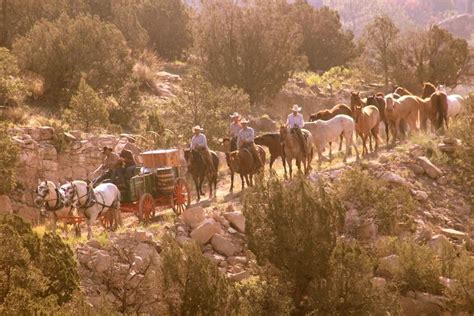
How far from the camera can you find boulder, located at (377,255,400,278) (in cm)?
1569

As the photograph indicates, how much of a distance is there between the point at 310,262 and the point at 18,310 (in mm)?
6326

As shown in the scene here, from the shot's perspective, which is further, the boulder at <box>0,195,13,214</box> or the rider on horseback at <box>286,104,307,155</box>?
the boulder at <box>0,195,13,214</box>

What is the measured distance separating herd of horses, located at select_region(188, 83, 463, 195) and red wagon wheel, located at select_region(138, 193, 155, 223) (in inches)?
112

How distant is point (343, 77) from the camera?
45.8 m

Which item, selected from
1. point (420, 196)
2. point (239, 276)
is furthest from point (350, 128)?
point (239, 276)

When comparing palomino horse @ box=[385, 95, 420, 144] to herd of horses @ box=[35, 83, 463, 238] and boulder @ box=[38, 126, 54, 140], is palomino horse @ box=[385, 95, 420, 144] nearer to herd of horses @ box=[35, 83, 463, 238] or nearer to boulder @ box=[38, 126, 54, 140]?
herd of horses @ box=[35, 83, 463, 238]

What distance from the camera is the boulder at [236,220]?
16.5 meters

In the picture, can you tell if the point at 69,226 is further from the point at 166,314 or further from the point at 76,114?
the point at 76,114

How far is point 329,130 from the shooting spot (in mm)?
21938

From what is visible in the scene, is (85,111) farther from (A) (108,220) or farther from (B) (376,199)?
(B) (376,199)

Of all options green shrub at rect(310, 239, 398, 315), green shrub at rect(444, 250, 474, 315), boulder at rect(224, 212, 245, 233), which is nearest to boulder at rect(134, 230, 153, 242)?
boulder at rect(224, 212, 245, 233)

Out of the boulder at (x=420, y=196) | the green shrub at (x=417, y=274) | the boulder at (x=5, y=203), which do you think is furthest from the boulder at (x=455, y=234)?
the boulder at (x=5, y=203)

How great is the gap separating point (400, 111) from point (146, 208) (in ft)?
36.2

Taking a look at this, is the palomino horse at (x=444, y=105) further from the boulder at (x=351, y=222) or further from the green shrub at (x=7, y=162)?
the green shrub at (x=7, y=162)
